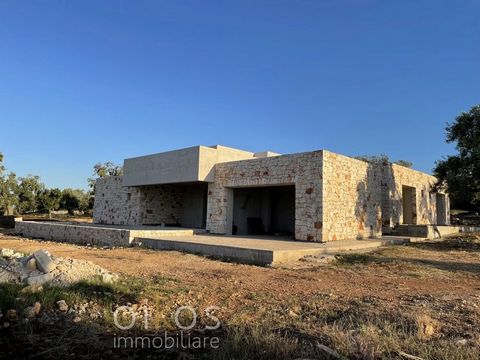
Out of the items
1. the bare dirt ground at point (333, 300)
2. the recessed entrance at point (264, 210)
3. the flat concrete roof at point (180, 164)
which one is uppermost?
the flat concrete roof at point (180, 164)

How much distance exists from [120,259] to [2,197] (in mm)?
32099

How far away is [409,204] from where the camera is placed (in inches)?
823

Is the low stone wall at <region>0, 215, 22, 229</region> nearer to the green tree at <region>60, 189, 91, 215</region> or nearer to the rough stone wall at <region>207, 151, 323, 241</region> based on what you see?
the green tree at <region>60, 189, 91, 215</region>

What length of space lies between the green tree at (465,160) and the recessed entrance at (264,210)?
727cm

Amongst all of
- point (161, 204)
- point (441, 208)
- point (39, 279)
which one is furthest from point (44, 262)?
point (441, 208)

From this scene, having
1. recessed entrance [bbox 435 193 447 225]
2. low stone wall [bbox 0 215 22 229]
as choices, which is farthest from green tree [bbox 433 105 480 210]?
low stone wall [bbox 0 215 22 229]

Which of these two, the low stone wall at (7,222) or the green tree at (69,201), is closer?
the low stone wall at (7,222)

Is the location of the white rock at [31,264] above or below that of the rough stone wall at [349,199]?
below

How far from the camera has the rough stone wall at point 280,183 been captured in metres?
13.1

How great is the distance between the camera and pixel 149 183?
1908 cm

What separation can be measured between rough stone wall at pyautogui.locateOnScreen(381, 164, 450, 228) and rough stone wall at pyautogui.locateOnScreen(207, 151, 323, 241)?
6.40 metres

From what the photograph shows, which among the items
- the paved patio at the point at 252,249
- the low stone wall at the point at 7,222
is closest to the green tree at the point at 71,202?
the low stone wall at the point at 7,222

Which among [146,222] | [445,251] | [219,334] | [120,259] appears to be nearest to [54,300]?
[219,334]

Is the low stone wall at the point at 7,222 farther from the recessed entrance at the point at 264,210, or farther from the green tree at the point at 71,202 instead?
the recessed entrance at the point at 264,210
